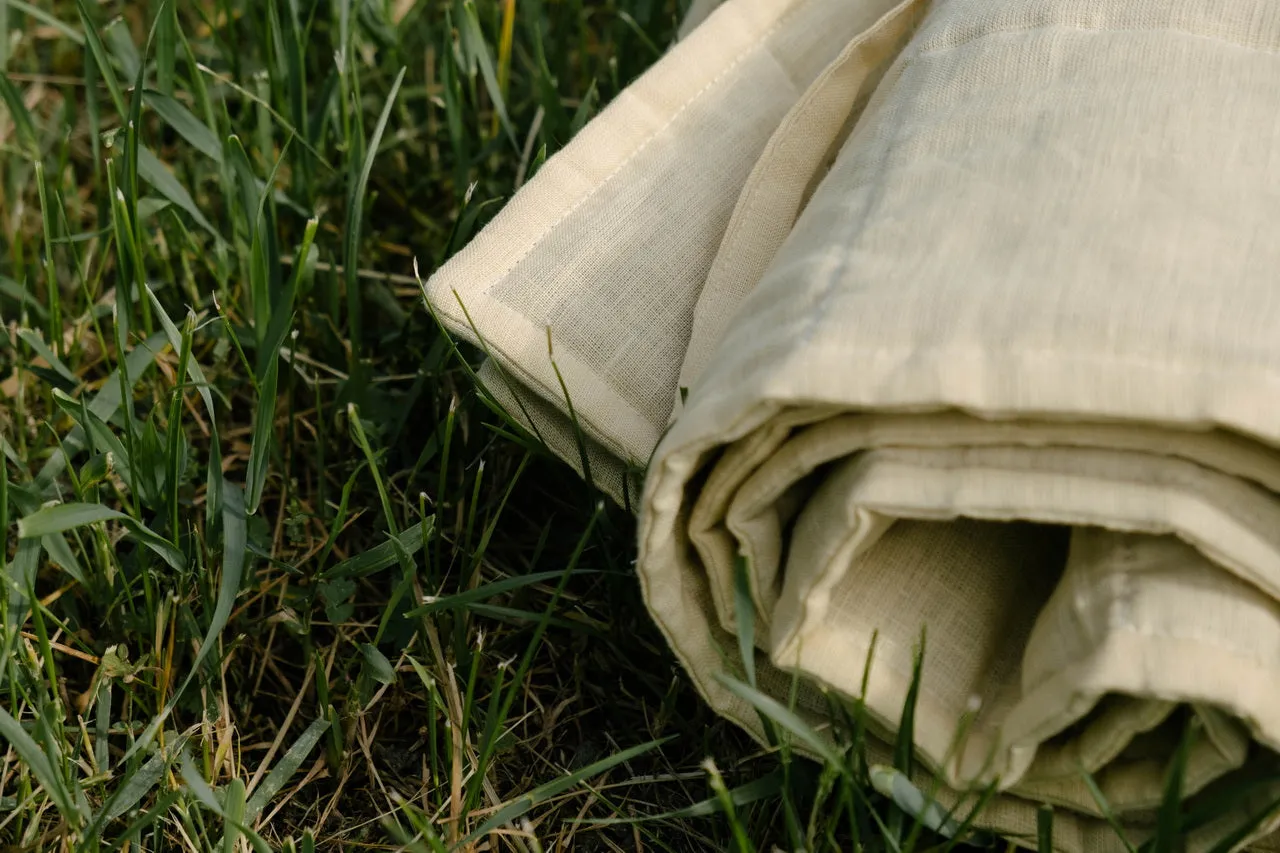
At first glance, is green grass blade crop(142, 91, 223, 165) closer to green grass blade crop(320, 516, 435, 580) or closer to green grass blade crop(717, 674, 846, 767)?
green grass blade crop(320, 516, 435, 580)

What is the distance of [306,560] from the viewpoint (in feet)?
3.62

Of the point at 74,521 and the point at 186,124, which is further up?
the point at 186,124

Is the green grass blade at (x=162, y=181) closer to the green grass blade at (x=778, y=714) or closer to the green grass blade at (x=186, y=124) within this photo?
the green grass blade at (x=186, y=124)

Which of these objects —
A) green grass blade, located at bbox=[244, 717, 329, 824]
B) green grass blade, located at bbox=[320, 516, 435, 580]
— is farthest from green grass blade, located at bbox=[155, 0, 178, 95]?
green grass blade, located at bbox=[244, 717, 329, 824]

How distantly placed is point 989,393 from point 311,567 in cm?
67

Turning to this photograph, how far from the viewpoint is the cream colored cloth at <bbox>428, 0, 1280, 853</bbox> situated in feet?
2.24

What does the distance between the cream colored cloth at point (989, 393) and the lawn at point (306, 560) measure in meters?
0.10

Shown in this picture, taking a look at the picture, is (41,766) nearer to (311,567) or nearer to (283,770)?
(283,770)

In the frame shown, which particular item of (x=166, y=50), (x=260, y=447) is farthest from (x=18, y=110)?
(x=260, y=447)

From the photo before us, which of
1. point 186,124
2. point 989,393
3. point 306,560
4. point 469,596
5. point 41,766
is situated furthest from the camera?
point 186,124

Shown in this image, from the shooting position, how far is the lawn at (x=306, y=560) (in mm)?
928

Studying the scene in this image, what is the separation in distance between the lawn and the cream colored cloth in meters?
0.10

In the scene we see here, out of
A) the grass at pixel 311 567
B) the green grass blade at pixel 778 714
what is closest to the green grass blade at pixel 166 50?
the grass at pixel 311 567

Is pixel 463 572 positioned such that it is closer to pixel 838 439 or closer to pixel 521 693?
pixel 521 693
